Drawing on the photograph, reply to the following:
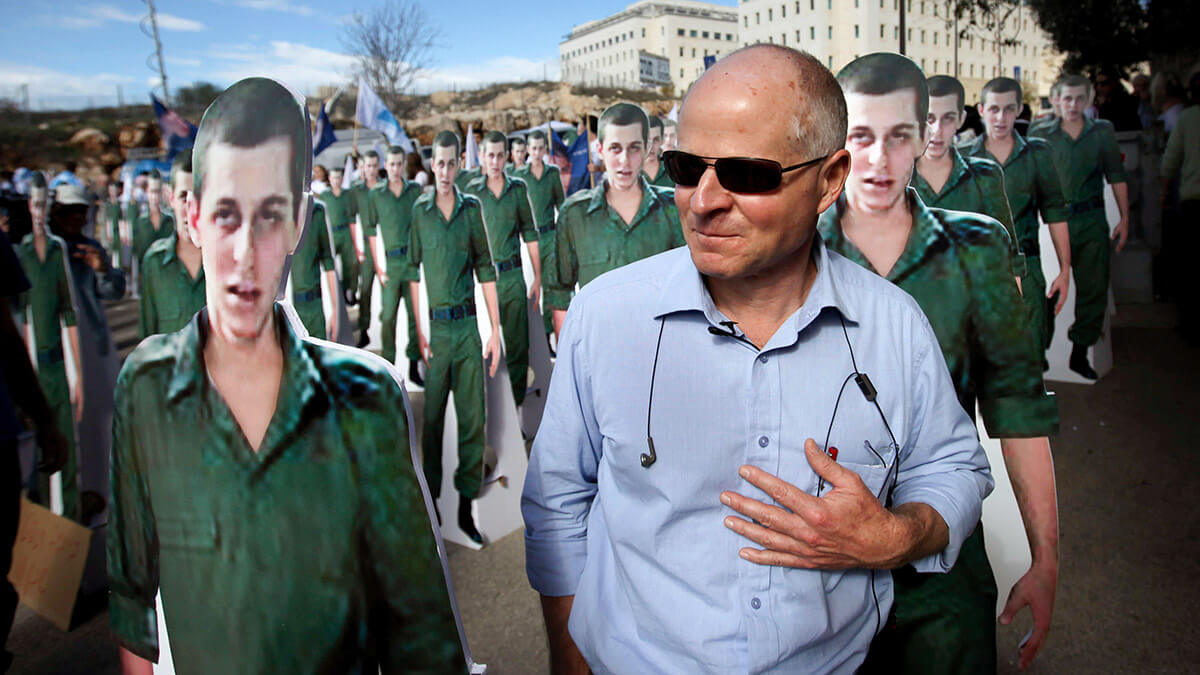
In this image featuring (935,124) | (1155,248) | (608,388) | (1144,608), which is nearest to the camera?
(608,388)

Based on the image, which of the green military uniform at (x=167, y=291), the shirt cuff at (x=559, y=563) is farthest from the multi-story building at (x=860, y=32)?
the shirt cuff at (x=559, y=563)

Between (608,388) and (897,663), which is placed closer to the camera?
(608,388)

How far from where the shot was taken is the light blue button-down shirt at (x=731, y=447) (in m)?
1.55

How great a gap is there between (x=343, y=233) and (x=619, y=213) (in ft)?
23.2

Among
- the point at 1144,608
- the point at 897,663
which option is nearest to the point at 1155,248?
the point at 1144,608

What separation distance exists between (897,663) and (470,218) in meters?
3.72

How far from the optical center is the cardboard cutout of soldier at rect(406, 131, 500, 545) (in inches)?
189

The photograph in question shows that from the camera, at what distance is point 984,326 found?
2.40m

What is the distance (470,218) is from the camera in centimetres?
513

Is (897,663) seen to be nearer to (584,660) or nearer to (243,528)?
(584,660)

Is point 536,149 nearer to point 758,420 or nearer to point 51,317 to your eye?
point 51,317

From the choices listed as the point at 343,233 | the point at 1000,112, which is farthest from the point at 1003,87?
the point at 343,233

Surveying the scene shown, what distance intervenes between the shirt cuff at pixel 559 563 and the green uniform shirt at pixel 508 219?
5.42 meters

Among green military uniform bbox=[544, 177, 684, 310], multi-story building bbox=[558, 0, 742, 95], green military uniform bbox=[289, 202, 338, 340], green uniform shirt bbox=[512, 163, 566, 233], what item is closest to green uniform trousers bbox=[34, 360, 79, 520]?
green military uniform bbox=[289, 202, 338, 340]
